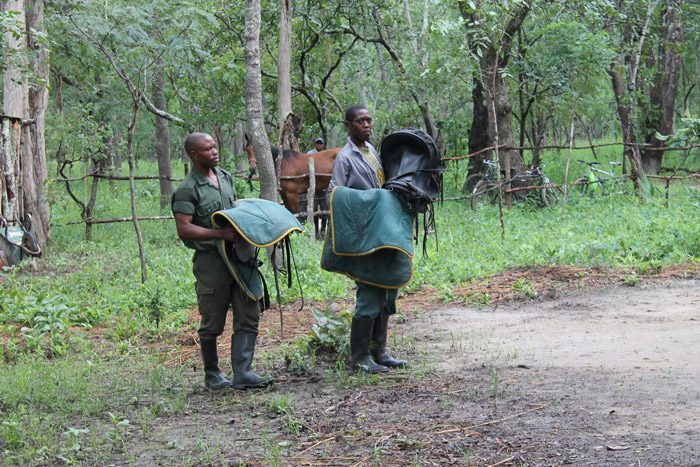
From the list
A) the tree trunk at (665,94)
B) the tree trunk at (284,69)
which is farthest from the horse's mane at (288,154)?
the tree trunk at (665,94)

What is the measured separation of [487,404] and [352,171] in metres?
1.74

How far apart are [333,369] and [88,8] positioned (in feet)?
17.7

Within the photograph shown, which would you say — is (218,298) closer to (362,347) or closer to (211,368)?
(211,368)

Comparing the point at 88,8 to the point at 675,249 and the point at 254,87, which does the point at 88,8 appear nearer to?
the point at 254,87

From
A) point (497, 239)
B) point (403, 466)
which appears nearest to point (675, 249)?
point (497, 239)

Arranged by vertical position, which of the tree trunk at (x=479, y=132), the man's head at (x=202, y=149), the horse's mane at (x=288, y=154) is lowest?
the man's head at (x=202, y=149)

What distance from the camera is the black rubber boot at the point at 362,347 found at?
4.50 m

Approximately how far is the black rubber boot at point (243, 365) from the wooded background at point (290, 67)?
131 inches

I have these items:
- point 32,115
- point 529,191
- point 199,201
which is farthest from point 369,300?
point 529,191

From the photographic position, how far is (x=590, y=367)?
430 cm

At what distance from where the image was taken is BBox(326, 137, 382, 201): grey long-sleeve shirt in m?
4.57

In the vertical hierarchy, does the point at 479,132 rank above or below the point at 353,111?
above

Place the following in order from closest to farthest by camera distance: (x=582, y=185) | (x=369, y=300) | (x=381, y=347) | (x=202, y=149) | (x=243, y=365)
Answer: (x=202, y=149), (x=243, y=365), (x=369, y=300), (x=381, y=347), (x=582, y=185)

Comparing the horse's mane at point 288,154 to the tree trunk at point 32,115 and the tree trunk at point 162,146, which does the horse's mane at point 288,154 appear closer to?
the tree trunk at point 32,115
